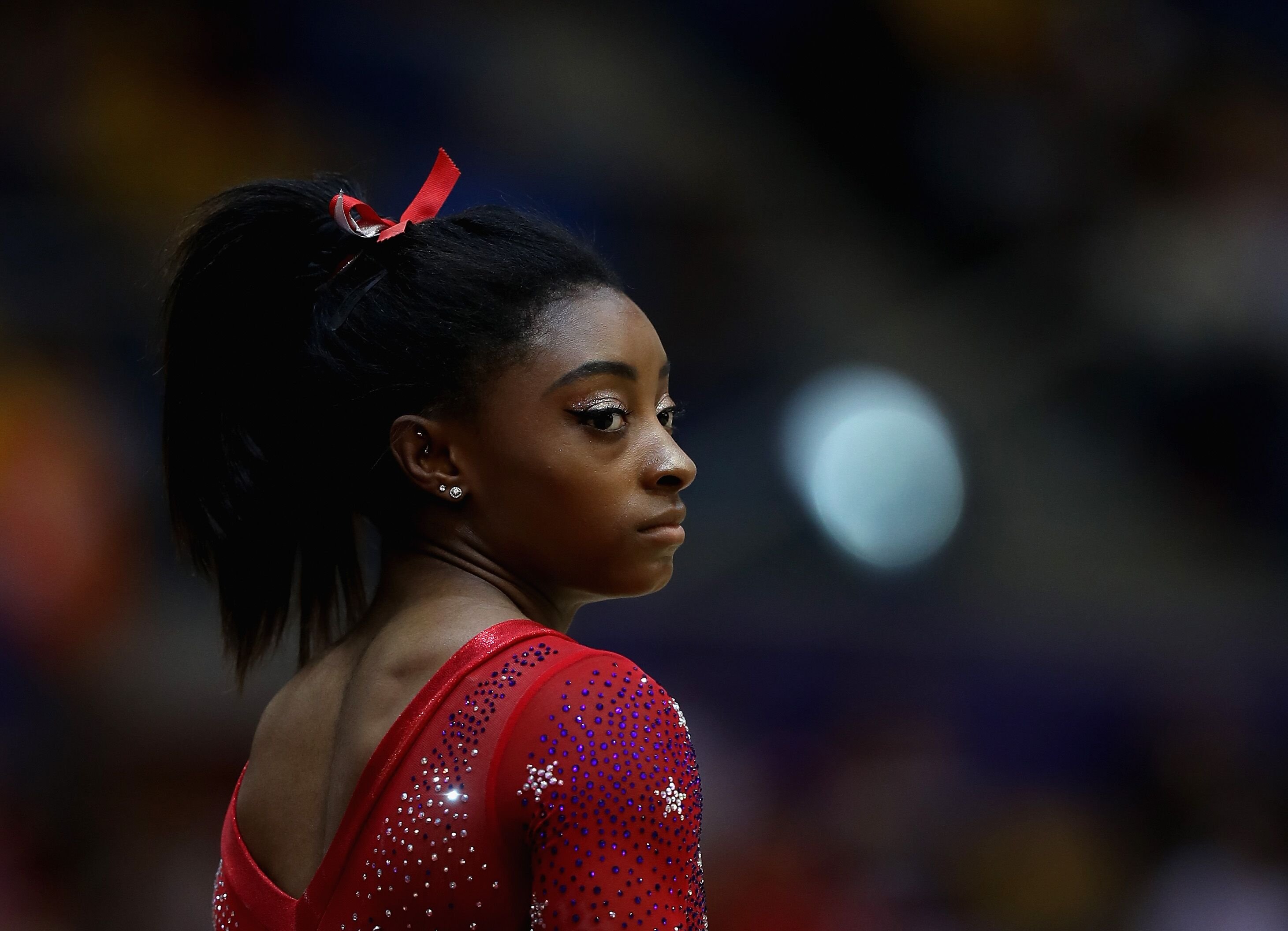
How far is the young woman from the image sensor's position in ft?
3.30

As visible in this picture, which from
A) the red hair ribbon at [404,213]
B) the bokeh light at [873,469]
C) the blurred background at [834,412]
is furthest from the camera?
the bokeh light at [873,469]

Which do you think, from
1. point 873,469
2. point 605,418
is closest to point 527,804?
point 605,418

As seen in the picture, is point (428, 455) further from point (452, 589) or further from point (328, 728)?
point (328, 728)

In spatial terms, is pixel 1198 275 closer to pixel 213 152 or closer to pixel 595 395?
pixel 213 152

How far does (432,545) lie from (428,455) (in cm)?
8

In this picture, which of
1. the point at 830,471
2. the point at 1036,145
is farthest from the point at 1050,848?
the point at 1036,145

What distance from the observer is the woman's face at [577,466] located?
1134 mm

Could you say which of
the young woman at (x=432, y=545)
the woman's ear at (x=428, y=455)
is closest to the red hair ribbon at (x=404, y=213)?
the young woman at (x=432, y=545)

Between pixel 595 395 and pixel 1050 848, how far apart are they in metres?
2.99

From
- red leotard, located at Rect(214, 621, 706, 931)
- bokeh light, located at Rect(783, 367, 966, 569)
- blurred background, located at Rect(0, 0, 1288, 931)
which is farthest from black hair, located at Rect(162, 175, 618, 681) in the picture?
bokeh light, located at Rect(783, 367, 966, 569)

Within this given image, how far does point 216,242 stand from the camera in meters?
1.31

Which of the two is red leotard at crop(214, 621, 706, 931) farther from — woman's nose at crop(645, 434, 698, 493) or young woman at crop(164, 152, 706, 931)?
woman's nose at crop(645, 434, 698, 493)

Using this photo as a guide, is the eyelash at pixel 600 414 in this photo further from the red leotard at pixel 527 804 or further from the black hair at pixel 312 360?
the red leotard at pixel 527 804

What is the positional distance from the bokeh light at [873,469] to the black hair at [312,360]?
2.56 m
